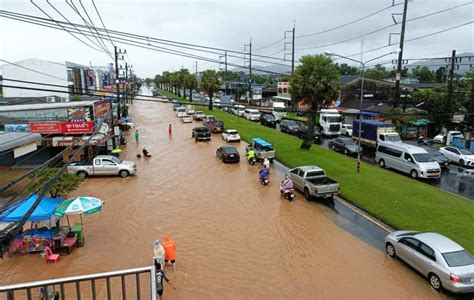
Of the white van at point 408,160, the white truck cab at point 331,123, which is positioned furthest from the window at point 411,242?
the white truck cab at point 331,123

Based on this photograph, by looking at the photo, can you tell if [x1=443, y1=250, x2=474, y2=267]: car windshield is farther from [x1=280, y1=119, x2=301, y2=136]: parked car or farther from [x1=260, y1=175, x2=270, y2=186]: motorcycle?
[x1=280, y1=119, x2=301, y2=136]: parked car

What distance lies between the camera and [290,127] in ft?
146

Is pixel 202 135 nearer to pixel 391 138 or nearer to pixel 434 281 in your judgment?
pixel 391 138

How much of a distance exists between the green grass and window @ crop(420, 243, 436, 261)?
2.67 metres

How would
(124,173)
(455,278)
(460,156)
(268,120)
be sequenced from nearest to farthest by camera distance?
1. (455,278)
2. (124,173)
3. (460,156)
4. (268,120)

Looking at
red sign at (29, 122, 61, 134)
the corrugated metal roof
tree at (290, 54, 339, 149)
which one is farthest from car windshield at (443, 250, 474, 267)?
red sign at (29, 122, 61, 134)

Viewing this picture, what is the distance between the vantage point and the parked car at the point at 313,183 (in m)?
19.1

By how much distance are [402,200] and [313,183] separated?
447 cm

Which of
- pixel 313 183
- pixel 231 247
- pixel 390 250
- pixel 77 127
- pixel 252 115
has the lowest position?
pixel 231 247

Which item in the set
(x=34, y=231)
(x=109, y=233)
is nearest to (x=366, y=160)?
(x=109, y=233)

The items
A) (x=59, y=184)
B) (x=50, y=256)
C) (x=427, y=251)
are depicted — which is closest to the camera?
(x=427, y=251)

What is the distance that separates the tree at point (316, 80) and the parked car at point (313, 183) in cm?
890

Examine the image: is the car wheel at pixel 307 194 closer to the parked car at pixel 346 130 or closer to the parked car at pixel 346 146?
the parked car at pixel 346 146

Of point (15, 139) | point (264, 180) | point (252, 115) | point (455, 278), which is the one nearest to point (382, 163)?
point (264, 180)
